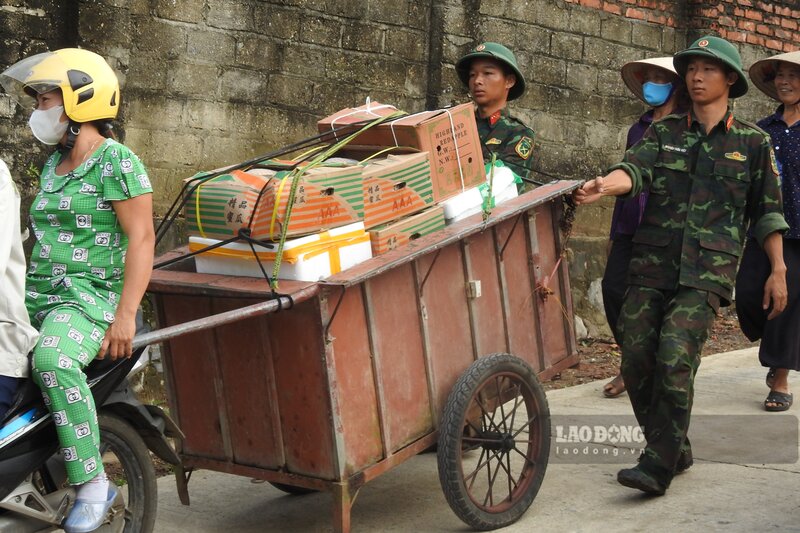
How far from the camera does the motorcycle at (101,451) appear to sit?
134 inches

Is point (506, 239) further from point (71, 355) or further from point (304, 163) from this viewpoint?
point (71, 355)

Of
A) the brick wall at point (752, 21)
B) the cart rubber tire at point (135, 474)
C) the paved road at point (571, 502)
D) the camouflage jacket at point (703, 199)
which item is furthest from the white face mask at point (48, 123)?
the brick wall at point (752, 21)

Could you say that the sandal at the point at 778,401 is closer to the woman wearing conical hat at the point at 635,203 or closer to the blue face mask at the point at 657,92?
the woman wearing conical hat at the point at 635,203

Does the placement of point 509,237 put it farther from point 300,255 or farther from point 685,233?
point 300,255

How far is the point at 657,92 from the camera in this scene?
6.20 m

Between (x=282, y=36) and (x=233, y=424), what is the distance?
10.9 ft

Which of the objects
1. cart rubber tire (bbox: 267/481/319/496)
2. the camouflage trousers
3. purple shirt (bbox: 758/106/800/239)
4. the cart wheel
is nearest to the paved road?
cart rubber tire (bbox: 267/481/319/496)

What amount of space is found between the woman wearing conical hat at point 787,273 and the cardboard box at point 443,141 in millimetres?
2372

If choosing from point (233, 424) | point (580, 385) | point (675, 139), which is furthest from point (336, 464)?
point (580, 385)

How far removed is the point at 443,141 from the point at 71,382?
2.00 metres

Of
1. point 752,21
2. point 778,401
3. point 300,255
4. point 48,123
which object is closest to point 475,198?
point 300,255

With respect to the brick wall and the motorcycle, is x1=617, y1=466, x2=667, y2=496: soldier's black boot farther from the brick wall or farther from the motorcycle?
the brick wall

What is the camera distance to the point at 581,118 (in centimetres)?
892

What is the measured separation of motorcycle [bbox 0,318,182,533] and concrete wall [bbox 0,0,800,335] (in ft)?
6.67
